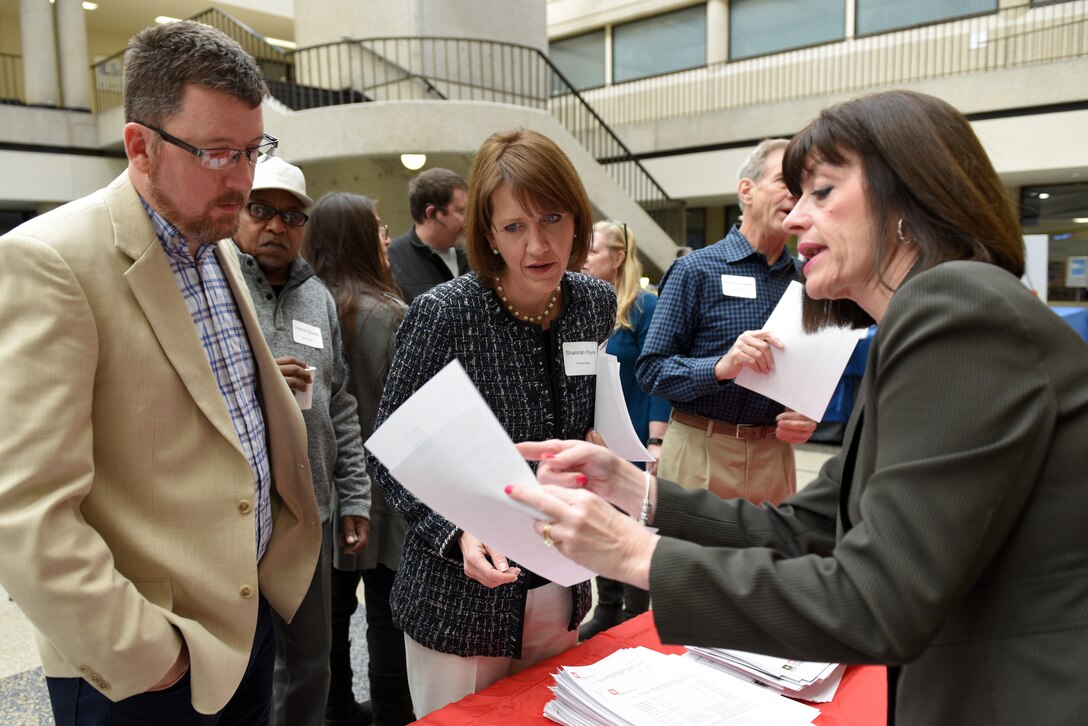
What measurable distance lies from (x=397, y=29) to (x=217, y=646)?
1152 cm

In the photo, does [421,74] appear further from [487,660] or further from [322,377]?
[487,660]

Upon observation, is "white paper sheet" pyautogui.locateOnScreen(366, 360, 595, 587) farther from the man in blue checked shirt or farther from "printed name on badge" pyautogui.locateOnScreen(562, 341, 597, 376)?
the man in blue checked shirt

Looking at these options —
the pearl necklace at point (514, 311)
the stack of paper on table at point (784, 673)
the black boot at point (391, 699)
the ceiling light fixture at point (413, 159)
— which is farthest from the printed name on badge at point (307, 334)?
the ceiling light fixture at point (413, 159)

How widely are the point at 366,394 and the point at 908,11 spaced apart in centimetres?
1283

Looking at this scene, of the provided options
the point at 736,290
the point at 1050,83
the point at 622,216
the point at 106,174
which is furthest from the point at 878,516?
the point at 106,174

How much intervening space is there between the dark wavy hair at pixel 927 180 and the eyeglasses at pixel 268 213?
1.65m

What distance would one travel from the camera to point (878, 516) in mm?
782

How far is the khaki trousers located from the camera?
2.48 metres

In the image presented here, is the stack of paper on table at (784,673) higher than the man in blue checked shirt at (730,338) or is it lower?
lower

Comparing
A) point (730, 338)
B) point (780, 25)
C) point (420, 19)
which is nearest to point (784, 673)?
point (730, 338)

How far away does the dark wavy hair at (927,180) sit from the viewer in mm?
935

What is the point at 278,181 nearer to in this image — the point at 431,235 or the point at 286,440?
the point at 286,440

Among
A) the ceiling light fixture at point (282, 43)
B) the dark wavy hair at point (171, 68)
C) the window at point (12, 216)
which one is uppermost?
the ceiling light fixture at point (282, 43)

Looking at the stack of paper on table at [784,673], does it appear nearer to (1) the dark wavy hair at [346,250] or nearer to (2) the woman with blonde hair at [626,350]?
(1) the dark wavy hair at [346,250]
